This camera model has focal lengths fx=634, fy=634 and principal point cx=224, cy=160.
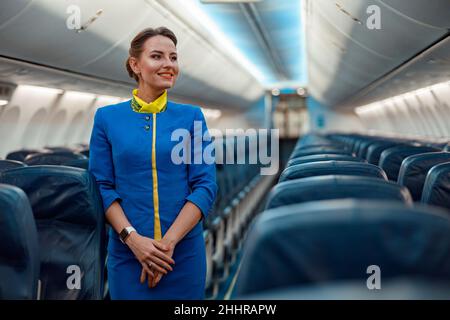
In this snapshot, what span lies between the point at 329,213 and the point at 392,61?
6.84 meters

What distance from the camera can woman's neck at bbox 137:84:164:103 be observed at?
8.80ft

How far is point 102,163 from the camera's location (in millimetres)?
2695

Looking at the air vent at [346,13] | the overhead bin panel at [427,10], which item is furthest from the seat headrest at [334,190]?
the air vent at [346,13]

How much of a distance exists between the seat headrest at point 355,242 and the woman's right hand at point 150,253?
1.00m

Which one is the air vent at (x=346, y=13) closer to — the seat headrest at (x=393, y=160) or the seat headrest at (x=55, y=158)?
the seat headrest at (x=393, y=160)

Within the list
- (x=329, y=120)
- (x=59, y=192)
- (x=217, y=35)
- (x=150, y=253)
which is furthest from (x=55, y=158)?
(x=329, y=120)

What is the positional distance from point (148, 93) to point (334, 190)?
0.89 metres

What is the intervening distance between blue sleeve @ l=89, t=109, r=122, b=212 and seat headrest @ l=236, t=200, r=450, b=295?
1.22 meters

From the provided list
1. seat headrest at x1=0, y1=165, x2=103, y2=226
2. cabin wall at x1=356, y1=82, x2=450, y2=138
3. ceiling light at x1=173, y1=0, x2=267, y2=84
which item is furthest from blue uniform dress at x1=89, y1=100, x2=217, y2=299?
cabin wall at x1=356, y1=82, x2=450, y2=138

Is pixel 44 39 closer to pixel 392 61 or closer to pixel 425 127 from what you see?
pixel 392 61

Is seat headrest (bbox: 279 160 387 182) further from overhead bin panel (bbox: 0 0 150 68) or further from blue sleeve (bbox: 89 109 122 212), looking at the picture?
overhead bin panel (bbox: 0 0 150 68)

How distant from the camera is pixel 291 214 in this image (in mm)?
1596

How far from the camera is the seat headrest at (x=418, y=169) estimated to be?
4.14m
